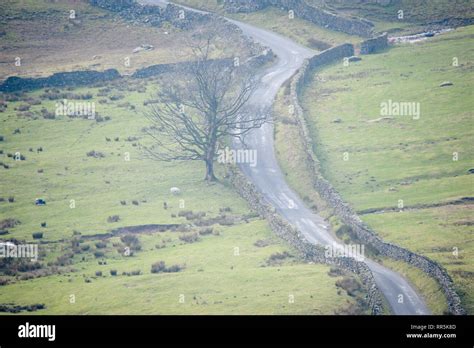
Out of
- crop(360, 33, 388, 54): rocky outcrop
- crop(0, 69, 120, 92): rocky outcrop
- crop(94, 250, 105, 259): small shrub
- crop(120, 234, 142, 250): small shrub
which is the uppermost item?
crop(360, 33, 388, 54): rocky outcrop

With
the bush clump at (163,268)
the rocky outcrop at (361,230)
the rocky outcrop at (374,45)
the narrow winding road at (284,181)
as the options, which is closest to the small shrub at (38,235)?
the bush clump at (163,268)

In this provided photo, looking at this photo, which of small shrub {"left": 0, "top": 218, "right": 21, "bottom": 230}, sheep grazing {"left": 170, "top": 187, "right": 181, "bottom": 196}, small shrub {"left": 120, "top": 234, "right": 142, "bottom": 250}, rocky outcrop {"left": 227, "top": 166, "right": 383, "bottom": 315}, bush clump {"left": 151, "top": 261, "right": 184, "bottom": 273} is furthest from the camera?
sheep grazing {"left": 170, "top": 187, "right": 181, "bottom": 196}

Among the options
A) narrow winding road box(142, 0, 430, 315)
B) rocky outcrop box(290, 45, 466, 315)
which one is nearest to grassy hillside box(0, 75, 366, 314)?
narrow winding road box(142, 0, 430, 315)

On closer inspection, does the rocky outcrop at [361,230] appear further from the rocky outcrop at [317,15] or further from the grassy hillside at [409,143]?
the rocky outcrop at [317,15]

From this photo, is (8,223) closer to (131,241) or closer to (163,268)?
(131,241)

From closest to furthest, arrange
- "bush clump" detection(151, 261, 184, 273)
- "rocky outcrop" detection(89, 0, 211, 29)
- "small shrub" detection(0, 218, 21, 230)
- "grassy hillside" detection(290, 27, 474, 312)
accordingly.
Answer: "bush clump" detection(151, 261, 184, 273), "grassy hillside" detection(290, 27, 474, 312), "small shrub" detection(0, 218, 21, 230), "rocky outcrop" detection(89, 0, 211, 29)

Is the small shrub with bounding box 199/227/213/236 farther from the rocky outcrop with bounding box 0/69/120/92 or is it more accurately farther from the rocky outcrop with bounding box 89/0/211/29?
the rocky outcrop with bounding box 89/0/211/29
